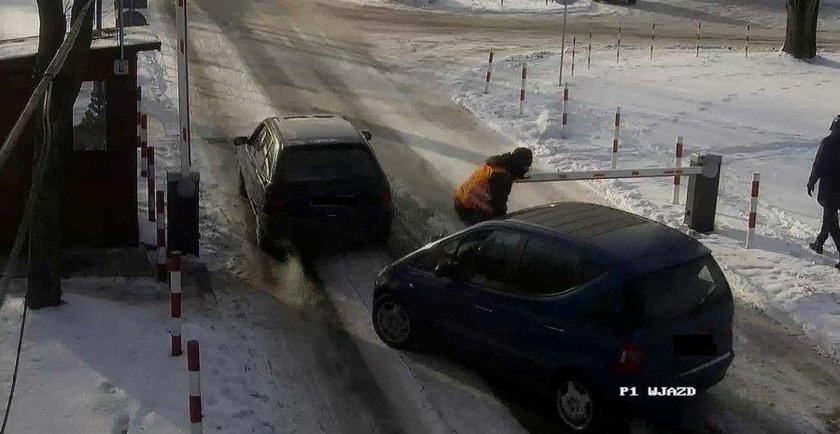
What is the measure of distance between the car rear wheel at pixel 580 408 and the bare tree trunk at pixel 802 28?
21866 millimetres

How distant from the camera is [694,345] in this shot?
8.31 m

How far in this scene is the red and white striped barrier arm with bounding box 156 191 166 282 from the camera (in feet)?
38.9

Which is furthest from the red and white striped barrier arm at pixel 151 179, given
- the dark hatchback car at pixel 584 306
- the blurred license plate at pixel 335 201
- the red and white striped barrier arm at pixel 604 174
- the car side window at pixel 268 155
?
the dark hatchback car at pixel 584 306

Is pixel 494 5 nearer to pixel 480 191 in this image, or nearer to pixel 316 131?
pixel 316 131

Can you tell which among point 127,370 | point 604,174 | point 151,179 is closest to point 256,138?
point 151,179

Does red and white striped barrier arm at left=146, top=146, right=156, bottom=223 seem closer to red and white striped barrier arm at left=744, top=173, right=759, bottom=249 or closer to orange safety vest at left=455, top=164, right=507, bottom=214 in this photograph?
orange safety vest at left=455, top=164, right=507, bottom=214

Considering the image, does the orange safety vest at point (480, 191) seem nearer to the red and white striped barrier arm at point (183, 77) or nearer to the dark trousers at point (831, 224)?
the red and white striped barrier arm at point (183, 77)

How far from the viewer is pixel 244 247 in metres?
13.2

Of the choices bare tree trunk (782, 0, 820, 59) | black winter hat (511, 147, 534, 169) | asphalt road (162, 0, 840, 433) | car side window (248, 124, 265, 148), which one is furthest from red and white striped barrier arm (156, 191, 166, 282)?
bare tree trunk (782, 0, 820, 59)

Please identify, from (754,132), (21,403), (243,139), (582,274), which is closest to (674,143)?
(754,132)

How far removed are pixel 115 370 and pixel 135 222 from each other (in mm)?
3760

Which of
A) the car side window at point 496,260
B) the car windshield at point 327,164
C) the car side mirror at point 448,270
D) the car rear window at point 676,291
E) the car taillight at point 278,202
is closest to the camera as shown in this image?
the car rear window at point 676,291

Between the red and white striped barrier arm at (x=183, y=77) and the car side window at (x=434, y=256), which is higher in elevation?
the red and white striped barrier arm at (x=183, y=77)

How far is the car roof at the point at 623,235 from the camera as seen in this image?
8.33m
